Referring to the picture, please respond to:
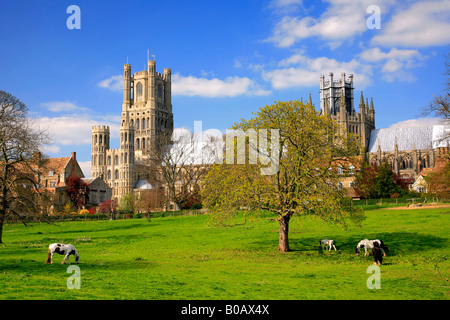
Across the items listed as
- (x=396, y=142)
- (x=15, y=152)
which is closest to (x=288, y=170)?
(x=15, y=152)

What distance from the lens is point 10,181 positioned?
113 ft

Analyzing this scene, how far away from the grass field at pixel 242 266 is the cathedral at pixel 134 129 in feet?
368

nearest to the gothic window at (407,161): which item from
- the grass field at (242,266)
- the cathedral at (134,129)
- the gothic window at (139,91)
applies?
the cathedral at (134,129)

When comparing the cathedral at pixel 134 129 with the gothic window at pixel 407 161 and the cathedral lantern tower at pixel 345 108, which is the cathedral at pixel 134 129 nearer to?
the cathedral lantern tower at pixel 345 108

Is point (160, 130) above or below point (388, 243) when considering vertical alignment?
above

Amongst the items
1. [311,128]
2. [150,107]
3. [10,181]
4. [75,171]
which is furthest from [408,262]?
[150,107]

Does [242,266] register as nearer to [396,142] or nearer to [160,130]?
[396,142]

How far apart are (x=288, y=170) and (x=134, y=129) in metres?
132

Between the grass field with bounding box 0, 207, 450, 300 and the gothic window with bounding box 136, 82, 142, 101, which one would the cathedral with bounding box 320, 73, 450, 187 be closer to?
the gothic window with bounding box 136, 82, 142, 101

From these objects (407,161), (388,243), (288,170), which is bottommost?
(388,243)

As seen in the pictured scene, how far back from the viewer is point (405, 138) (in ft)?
449

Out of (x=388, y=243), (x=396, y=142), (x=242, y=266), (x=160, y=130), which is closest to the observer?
(x=242, y=266)

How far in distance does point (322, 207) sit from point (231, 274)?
8.84 meters
